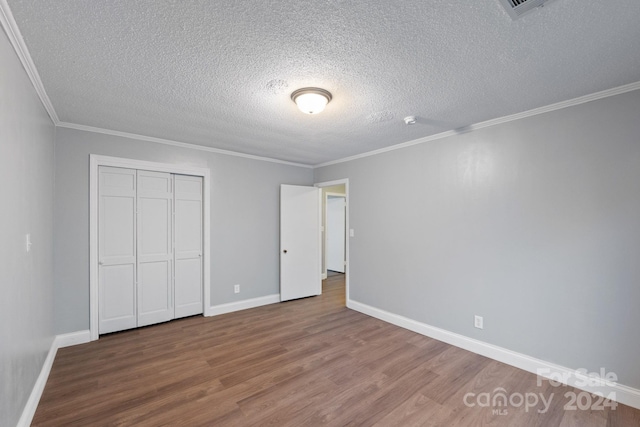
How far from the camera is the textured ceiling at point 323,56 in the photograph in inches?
54.6

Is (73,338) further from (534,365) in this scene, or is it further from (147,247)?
(534,365)

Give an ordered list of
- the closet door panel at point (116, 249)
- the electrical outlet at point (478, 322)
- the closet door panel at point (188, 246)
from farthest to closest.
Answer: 1. the closet door panel at point (188, 246)
2. the closet door panel at point (116, 249)
3. the electrical outlet at point (478, 322)

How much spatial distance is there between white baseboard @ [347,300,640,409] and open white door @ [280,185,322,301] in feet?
5.83

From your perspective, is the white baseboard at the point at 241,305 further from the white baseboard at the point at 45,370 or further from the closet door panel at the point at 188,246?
the white baseboard at the point at 45,370

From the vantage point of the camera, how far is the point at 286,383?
235 centimetres

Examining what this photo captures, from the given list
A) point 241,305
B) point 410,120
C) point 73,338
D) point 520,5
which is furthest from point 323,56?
point 73,338

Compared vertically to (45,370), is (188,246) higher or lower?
higher

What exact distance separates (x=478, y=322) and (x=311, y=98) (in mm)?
2875

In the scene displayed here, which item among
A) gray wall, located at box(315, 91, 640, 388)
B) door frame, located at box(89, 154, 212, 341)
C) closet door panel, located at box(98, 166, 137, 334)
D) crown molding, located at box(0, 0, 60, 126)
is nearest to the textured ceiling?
crown molding, located at box(0, 0, 60, 126)

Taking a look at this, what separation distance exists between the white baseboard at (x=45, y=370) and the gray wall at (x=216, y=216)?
8 cm

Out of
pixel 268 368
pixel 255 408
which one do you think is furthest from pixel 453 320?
pixel 255 408

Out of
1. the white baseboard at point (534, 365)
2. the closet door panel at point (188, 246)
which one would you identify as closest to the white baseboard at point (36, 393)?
the closet door panel at point (188, 246)

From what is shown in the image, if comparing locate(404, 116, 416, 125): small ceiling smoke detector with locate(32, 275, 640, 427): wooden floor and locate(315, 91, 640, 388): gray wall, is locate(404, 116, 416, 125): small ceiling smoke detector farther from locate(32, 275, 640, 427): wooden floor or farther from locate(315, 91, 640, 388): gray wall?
locate(32, 275, 640, 427): wooden floor

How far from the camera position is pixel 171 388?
7.45 feet
